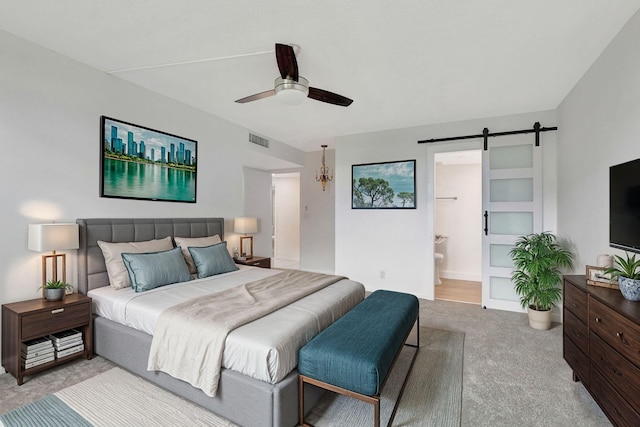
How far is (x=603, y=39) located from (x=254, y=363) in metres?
3.51

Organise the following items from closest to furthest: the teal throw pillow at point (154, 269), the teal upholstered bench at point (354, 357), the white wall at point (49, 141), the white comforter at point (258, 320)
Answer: the teal upholstered bench at point (354, 357), the white comforter at point (258, 320), the white wall at point (49, 141), the teal throw pillow at point (154, 269)

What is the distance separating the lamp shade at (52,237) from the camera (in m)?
2.38

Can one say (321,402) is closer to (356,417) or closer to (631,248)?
(356,417)

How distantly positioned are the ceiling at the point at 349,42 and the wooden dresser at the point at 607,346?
192 centimetres

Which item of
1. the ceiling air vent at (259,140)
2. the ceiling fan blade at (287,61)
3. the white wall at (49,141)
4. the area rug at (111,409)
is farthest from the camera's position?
the ceiling air vent at (259,140)

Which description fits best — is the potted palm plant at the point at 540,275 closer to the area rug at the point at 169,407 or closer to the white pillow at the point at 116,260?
the area rug at the point at 169,407

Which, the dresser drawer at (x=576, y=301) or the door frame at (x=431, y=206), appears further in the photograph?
the door frame at (x=431, y=206)

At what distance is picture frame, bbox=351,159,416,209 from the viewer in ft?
15.5

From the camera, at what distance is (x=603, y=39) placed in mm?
2357

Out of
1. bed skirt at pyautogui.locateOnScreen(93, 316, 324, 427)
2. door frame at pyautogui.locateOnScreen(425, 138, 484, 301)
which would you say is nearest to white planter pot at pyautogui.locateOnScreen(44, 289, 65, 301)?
bed skirt at pyautogui.locateOnScreen(93, 316, 324, 427)

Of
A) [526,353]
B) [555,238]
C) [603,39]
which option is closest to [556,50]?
[603,39]

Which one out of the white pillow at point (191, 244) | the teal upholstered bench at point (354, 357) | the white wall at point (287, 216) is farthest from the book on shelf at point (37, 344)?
the white wall at point (287, 216)

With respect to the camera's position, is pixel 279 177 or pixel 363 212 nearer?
pixel 363 212

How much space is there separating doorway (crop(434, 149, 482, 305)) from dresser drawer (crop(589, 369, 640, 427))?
3784 millimetres
